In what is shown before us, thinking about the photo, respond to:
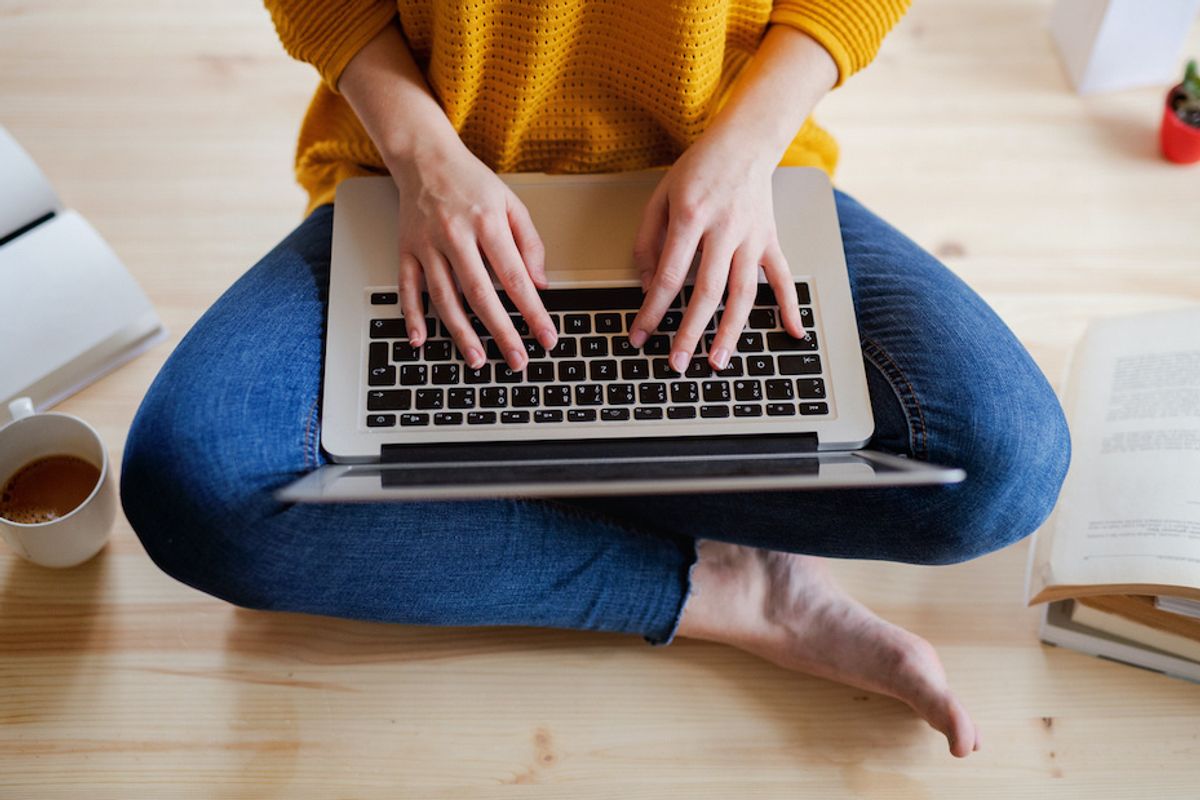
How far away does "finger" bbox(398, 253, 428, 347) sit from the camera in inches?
33.2

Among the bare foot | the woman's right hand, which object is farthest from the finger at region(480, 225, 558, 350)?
the bare foot

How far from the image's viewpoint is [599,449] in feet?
2.68

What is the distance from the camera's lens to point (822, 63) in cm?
94

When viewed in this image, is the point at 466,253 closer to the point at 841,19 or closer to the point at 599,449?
the point at 599,449

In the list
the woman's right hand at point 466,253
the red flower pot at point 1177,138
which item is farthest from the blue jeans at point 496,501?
the red flower pot at point 1177,138

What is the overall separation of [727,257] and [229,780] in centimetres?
73

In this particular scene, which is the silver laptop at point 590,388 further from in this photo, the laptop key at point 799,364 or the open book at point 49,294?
the open book at point 49,294

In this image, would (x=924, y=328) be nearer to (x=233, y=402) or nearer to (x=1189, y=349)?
(x=1189, y=349)

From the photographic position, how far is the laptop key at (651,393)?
32.9 inches

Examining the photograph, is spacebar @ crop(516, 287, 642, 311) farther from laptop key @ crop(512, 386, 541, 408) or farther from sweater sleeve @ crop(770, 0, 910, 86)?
sweater sleeve @ crop(770, 0, 910, 86)

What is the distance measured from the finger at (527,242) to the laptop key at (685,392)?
15cm

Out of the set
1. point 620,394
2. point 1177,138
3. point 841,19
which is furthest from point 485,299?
point 1177,138

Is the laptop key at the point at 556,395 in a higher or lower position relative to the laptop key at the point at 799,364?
lower

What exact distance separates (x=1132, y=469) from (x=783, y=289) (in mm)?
485
